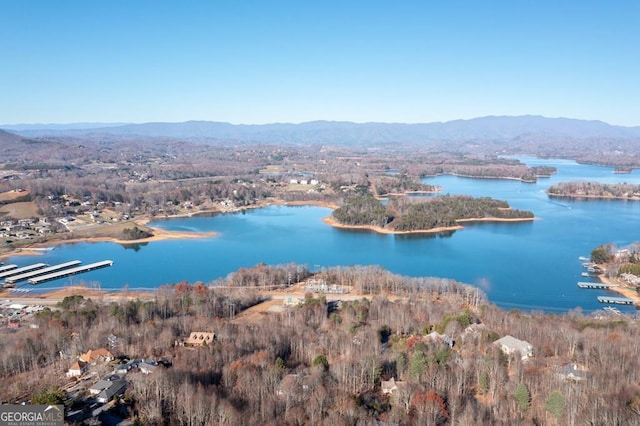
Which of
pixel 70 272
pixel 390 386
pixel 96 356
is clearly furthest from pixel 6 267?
pixel 390 386

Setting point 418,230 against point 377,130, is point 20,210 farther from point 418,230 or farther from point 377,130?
point 377,130

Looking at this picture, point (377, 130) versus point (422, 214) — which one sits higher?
point (377, 130)

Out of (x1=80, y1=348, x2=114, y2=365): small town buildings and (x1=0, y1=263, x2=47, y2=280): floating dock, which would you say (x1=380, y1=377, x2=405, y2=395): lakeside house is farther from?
(x1=0, y1=263, x2=47, y2=280): floating dock

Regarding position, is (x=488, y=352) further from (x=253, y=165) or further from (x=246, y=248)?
(x=253, y=165)

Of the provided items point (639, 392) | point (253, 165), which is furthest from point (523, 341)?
point (253, 165)

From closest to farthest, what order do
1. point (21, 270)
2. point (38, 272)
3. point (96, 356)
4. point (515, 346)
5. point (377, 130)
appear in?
1. point (96, 356)
2. point (515, 346)
3. point (38, 272)
4. point (21, 270)
5. point (377, 130)

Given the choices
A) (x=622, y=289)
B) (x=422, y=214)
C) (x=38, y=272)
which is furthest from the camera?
(x=422, y=214)
